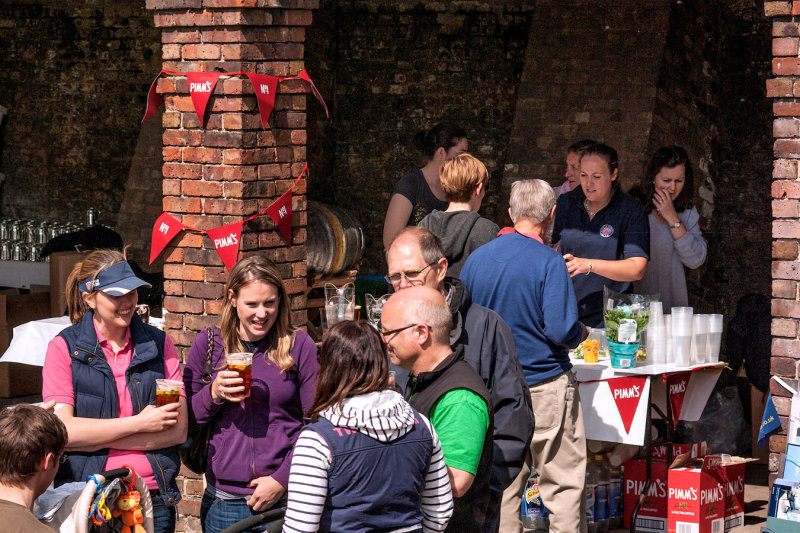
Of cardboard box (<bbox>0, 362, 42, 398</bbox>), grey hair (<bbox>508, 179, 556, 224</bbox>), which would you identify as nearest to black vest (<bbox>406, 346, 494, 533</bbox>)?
grey hair (<bbox>508, 179, 556, 224</bbox>)

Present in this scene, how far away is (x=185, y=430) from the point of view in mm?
3816

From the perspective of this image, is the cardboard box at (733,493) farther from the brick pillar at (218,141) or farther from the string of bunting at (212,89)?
the string of bunting at (212,89)

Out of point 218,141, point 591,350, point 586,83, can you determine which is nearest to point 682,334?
point 591,350

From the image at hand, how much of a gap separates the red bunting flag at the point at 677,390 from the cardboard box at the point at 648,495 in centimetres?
30

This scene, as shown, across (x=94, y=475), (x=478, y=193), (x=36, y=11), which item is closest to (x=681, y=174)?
(x=478, y=193)

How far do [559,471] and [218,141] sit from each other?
7.88 ft

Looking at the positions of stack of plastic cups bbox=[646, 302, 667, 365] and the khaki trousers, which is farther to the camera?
stack of plastic cups bbox=[646, 302, 667, 365]

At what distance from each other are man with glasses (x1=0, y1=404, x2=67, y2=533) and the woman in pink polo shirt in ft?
1.36

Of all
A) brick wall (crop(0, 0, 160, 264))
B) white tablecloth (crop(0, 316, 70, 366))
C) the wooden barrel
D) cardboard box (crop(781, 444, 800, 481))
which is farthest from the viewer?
brick wall (crop(0, 0, 160, 264))

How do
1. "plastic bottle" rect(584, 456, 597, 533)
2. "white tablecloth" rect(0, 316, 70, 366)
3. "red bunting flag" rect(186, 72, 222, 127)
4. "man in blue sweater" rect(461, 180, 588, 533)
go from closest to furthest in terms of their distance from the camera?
1. "man in blue sweater" rect(461, 180, 588, 533)
2. "red bunting flag" rect(186, 72, 222, 127)
3. "plastic bottle" rect(584, 456, 597, 533)
4. "white tablecloth" rect(0, 316, 70, 366)

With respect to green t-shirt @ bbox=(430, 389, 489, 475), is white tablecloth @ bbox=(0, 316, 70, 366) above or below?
below

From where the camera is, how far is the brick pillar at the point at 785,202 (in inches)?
194

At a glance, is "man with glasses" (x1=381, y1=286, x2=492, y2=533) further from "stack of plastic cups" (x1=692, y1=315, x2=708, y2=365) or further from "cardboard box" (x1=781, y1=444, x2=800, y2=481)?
"stack of plastic cups" (x1=692, y1=315, x2=708, y2=365)

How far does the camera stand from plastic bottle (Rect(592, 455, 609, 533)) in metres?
5.86
